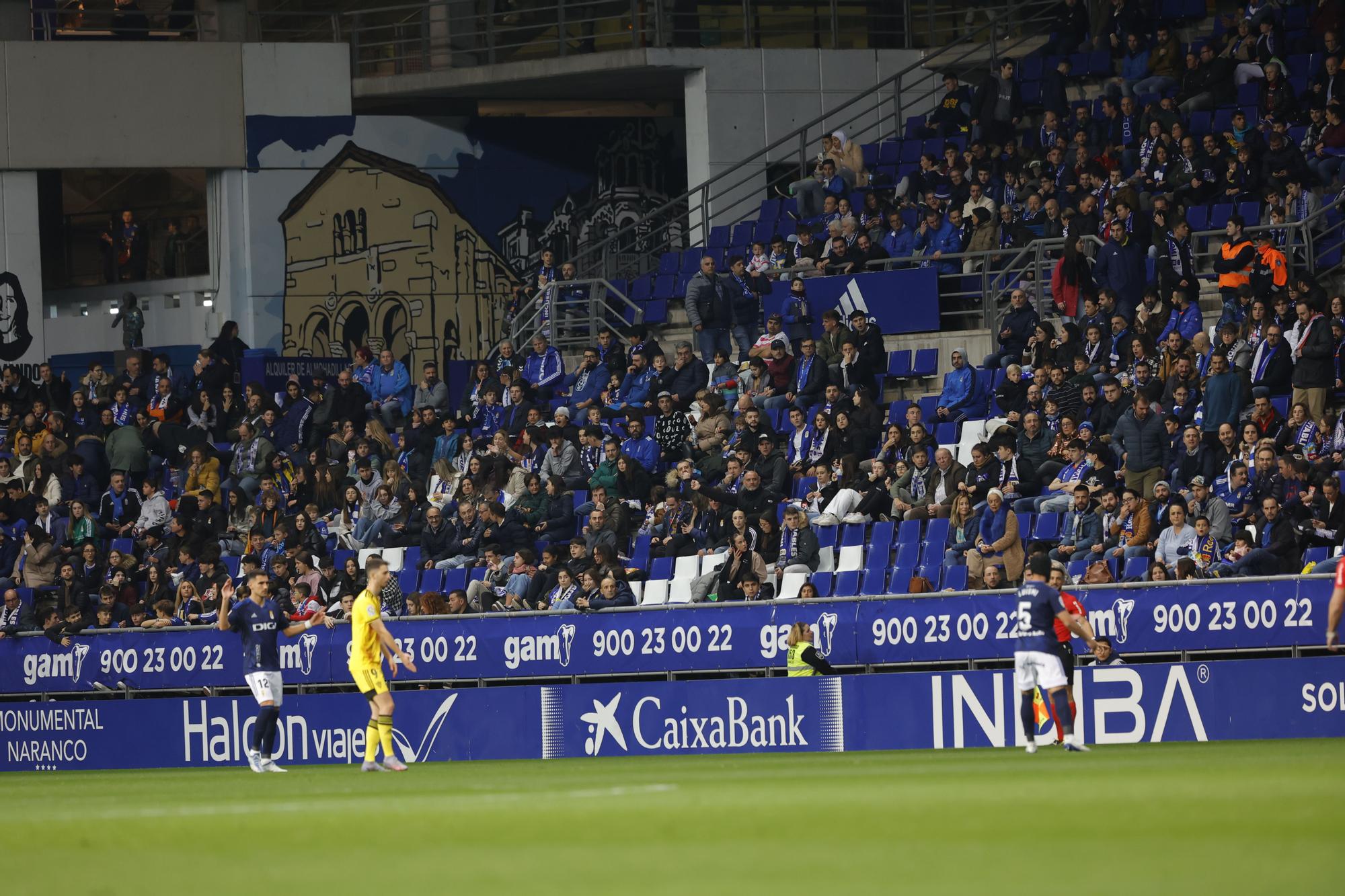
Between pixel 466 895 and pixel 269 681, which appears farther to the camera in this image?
pixel 269 681

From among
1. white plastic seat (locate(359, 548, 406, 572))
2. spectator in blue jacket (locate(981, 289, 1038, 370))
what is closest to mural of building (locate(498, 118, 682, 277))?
white plastic seat (locate(359, 548, 406, 572))

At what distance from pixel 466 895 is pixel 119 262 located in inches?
1235

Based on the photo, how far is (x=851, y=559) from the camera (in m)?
22.1

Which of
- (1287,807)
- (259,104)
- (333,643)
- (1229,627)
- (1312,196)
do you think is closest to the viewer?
(1287,807)

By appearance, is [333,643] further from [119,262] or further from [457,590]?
[119,262]

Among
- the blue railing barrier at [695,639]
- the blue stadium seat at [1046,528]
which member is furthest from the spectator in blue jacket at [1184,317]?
the blue railing barrier at [695,639]

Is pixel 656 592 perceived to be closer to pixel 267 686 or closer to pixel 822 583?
pixel 822 583

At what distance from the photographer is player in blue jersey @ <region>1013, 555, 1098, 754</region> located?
16375mm

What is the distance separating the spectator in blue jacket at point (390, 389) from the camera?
98.4ft

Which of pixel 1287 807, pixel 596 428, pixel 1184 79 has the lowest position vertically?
pixel 1287 807

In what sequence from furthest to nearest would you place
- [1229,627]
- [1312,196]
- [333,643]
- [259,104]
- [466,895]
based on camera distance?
1. [259,104]
2. [1312,196]
3. [333,643]
4. [1229,627]
5. [466,895]

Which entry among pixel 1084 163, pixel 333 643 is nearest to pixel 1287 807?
pixel 333 643

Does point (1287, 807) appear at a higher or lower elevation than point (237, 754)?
higher

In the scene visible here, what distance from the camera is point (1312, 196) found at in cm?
2452
